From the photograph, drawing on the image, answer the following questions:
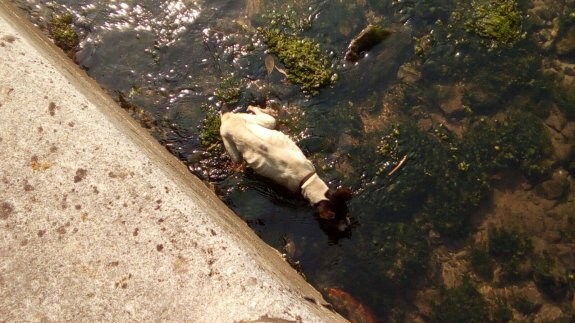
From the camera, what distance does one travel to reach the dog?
239 inches

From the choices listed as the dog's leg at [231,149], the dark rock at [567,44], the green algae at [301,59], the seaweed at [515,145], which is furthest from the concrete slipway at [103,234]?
the dark rock at [567,44]

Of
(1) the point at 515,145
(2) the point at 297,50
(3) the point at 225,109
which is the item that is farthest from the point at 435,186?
(3) the point at 225,109

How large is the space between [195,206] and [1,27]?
299 centimetres

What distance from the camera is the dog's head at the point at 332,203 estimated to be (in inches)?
238

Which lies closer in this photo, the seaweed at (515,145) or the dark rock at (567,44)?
the seaweed at (515,145)

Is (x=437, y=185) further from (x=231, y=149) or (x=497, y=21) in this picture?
(x=231, y=149)

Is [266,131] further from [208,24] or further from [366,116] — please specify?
[208,24]

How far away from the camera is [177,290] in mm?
4805

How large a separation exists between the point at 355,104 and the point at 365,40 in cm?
84

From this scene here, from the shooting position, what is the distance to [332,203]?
19.9 feet

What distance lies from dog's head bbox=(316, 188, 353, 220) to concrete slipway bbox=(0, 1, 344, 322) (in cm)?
86

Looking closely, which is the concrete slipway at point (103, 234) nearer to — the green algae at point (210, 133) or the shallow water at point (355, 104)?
the shallow water at point (355, 104)

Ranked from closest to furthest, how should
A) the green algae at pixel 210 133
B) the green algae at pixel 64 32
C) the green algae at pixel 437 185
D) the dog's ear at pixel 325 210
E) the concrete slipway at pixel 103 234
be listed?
the concrete slipway at pixel 103 234 → the dog's ear at pixel 325 210 → the green algae at pixel 437 185 → the green algae at pixel 210 133 → the green algae at pixel 64 32

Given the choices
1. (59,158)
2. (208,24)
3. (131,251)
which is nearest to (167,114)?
(208,24)
